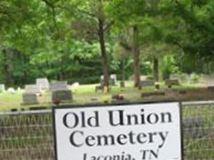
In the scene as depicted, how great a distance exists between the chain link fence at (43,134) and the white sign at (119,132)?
2.58 meters

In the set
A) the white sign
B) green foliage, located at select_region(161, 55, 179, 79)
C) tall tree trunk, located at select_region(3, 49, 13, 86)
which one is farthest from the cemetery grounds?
tall tree trunk, located at select_region(3, 49, 13, 86)

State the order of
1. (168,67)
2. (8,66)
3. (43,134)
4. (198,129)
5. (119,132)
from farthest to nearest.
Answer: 1. (8,66)
2. (168,67)
3. (198,129)
4. (43,134)
5. (119,132)

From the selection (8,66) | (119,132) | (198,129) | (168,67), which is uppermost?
(8,66)

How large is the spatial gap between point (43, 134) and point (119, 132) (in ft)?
10.4

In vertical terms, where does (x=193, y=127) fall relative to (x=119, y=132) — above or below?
below

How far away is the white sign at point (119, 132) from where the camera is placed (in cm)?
399

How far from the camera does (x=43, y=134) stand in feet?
23.2

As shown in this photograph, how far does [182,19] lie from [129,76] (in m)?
56.0

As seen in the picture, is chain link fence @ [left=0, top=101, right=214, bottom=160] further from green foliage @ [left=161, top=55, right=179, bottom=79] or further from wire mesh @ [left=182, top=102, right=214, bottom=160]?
green foliage @ [left=161, top=55, right=179, bottom=79]

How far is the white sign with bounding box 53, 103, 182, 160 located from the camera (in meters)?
3.99

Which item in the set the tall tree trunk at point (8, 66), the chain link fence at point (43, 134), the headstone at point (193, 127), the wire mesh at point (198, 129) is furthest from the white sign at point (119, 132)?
the tall tree trunk at point (8, 66)

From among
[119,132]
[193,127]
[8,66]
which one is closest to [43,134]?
[193,127]

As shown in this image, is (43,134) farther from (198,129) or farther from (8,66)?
(8,66)

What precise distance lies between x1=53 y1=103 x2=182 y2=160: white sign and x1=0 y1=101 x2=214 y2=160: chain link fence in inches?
102
